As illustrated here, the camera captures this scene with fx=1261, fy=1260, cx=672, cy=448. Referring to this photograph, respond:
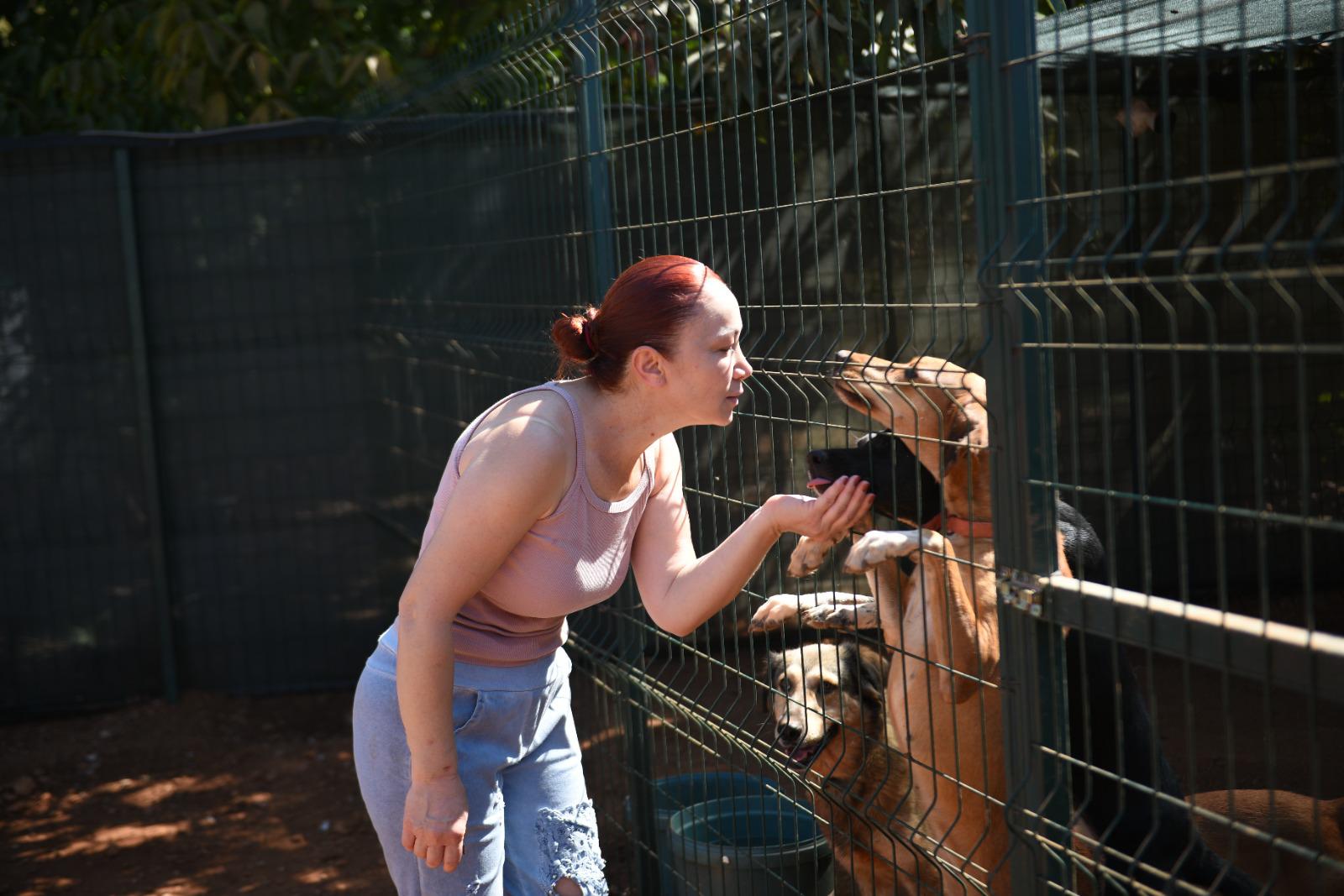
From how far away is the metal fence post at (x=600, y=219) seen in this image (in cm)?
367

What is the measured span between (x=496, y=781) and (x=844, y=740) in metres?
1.04

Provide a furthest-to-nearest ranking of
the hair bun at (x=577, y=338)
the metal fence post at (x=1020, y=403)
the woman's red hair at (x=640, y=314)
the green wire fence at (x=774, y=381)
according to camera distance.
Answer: the hair bun at (x=577, y=338) < the woman's red hair at (x=640, y=314) < the green wire fence at (x=774, y=381) < the metal fence post at (x=1020, y=403)

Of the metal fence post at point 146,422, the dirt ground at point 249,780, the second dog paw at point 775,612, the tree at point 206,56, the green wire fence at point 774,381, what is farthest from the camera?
the tree at point 206,56

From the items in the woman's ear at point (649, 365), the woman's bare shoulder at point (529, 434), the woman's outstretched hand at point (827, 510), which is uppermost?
the woman's ear at point (649, 365)

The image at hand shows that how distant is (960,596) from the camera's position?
8.46 ft

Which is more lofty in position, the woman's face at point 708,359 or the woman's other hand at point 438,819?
the woman's face at point 708,359

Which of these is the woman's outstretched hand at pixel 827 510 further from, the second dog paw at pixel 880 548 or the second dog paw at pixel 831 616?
the second dog paw at pixel 831 616

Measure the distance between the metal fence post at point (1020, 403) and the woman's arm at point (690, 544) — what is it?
38cm

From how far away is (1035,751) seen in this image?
2076 millimetres

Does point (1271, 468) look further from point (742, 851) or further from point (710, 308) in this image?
point (710, 308)

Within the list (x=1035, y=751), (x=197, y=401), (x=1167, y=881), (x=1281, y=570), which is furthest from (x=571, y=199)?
(x=1281, y=570)

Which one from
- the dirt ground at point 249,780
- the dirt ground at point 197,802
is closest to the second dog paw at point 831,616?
the dirt ground at point 249,780

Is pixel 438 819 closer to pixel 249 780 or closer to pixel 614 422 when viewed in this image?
pixel 614 422

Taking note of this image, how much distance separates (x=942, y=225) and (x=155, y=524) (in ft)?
14.4
